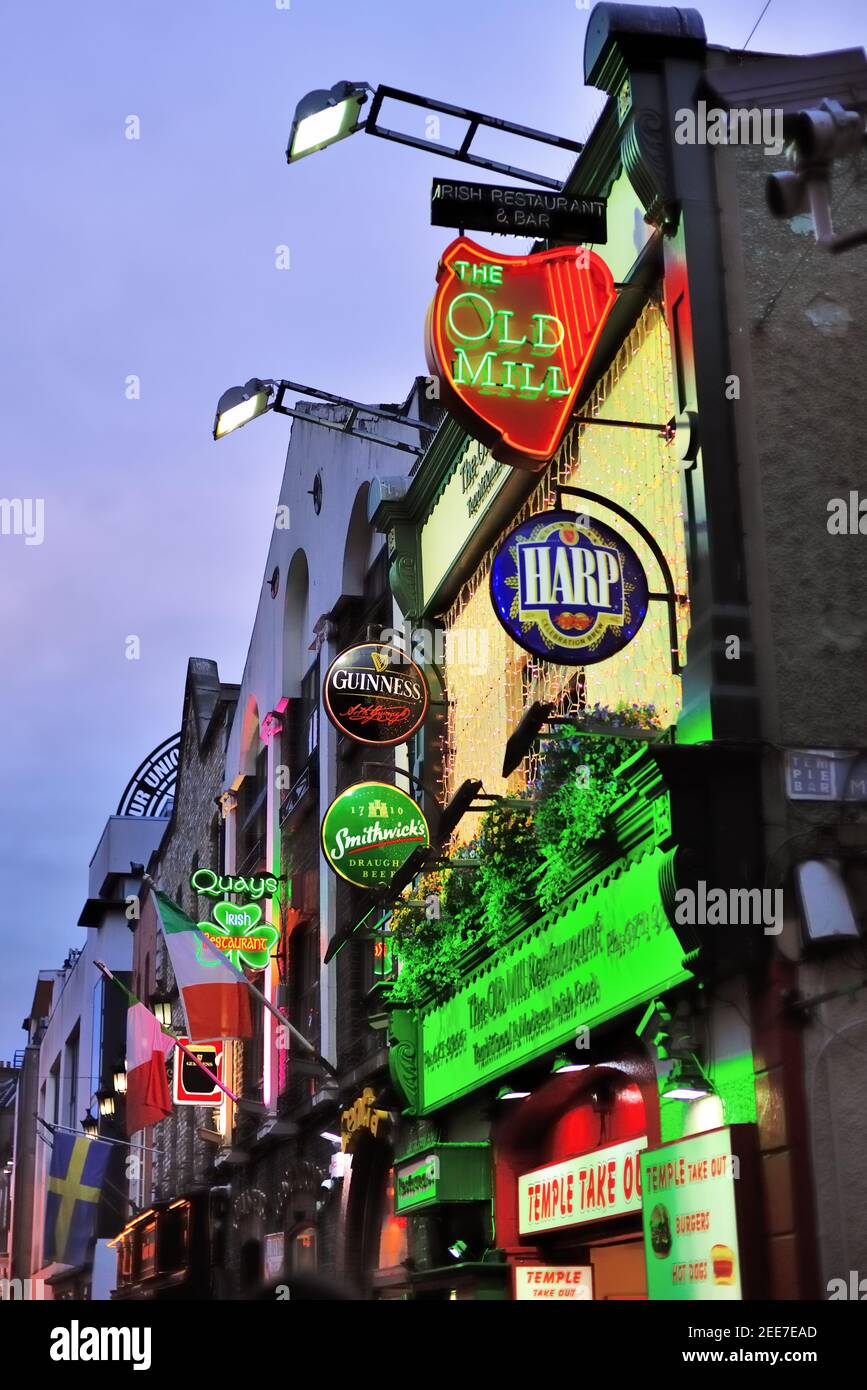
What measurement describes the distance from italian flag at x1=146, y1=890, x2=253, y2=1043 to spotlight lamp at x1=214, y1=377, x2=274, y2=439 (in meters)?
7.39

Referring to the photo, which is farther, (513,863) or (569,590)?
(513,863)

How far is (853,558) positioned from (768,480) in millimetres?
748

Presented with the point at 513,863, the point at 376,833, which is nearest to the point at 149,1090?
the point at 376,833

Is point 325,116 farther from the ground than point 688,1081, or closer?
farther from the ground

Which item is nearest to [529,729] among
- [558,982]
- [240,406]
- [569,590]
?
[569,590]

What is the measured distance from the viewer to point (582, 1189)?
12.5 meters

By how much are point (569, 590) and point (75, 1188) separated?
30.6m

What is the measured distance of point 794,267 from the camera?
36.1 ft

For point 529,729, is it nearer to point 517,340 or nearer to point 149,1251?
point 517,340

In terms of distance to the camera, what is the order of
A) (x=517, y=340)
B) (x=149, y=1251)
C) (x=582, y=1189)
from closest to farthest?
(x=517, y=340) → (x=582, y=1189) → (x=149, y=1251)

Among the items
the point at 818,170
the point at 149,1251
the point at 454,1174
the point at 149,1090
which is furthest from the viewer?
the point at 149,1251

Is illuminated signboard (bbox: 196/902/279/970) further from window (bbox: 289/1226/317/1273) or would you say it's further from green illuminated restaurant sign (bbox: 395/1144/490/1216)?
green illuminated restaurant sign (bbox: 395/1144/490/1216)

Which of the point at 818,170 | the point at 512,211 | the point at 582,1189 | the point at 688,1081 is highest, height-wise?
the point at 512,211

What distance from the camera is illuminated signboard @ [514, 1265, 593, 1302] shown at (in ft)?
41.4
